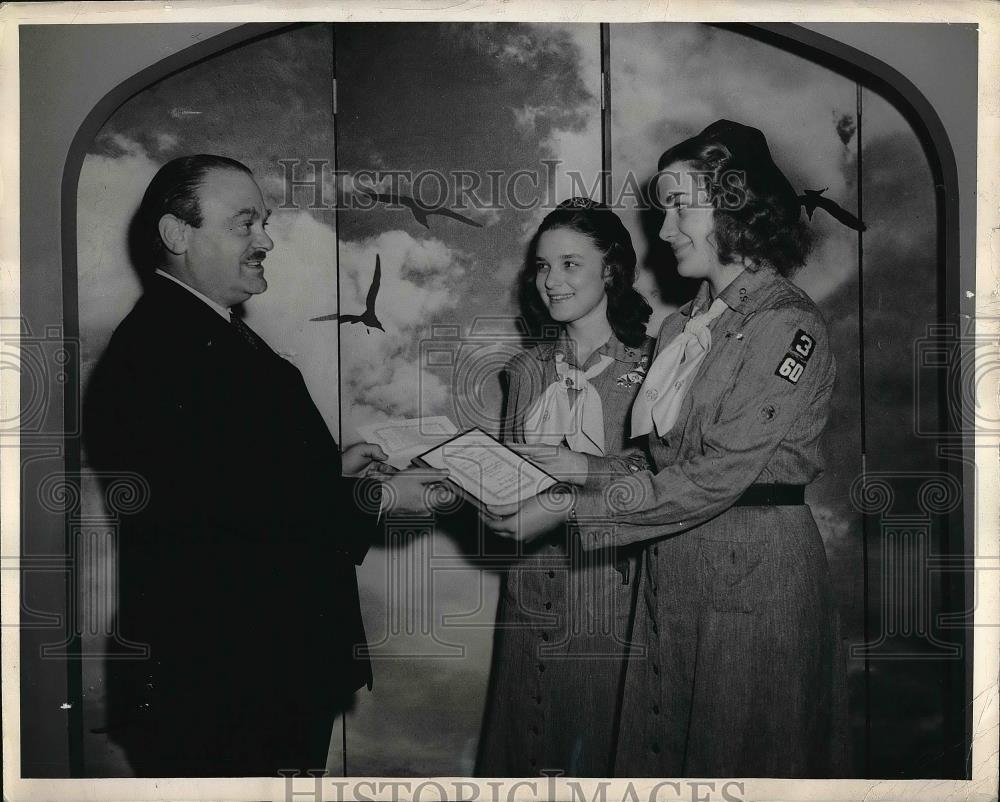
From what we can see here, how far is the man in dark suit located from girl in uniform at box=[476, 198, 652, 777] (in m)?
0.48

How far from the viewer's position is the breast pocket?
2.99 metres

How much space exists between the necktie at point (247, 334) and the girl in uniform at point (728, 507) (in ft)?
3.39

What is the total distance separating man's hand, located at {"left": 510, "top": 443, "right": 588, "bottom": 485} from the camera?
119 inches

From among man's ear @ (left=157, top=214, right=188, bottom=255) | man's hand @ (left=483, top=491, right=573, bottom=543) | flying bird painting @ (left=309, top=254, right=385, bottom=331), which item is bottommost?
man's hand @ (left=483, top=491, right=573, bottom=543)

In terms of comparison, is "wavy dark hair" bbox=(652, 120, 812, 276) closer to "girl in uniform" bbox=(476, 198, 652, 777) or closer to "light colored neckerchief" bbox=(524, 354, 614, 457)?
"girl in uniform" bbox=(476, 198, 652, 777)

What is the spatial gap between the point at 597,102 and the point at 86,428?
2.14 m

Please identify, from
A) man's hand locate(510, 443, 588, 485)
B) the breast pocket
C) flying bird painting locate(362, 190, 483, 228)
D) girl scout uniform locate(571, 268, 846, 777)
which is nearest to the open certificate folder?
man's hand locate(510, 443, 588, 485)

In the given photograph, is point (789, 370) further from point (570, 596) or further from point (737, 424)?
point (570, 596)

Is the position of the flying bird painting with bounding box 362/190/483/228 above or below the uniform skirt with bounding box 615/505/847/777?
above

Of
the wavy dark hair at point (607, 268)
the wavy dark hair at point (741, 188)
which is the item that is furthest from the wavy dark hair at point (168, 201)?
the wavy dark hair at point (741, 188)

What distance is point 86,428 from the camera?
3096mm

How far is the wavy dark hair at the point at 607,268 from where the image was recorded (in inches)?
120

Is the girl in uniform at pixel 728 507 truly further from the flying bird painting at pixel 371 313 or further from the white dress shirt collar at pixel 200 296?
the white dress shirt collar at pixel 200 296

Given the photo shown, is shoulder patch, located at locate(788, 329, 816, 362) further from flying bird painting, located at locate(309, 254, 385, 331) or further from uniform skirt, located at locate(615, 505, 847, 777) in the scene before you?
flying bird painting, located at locate(309, 254, 385, 331)
